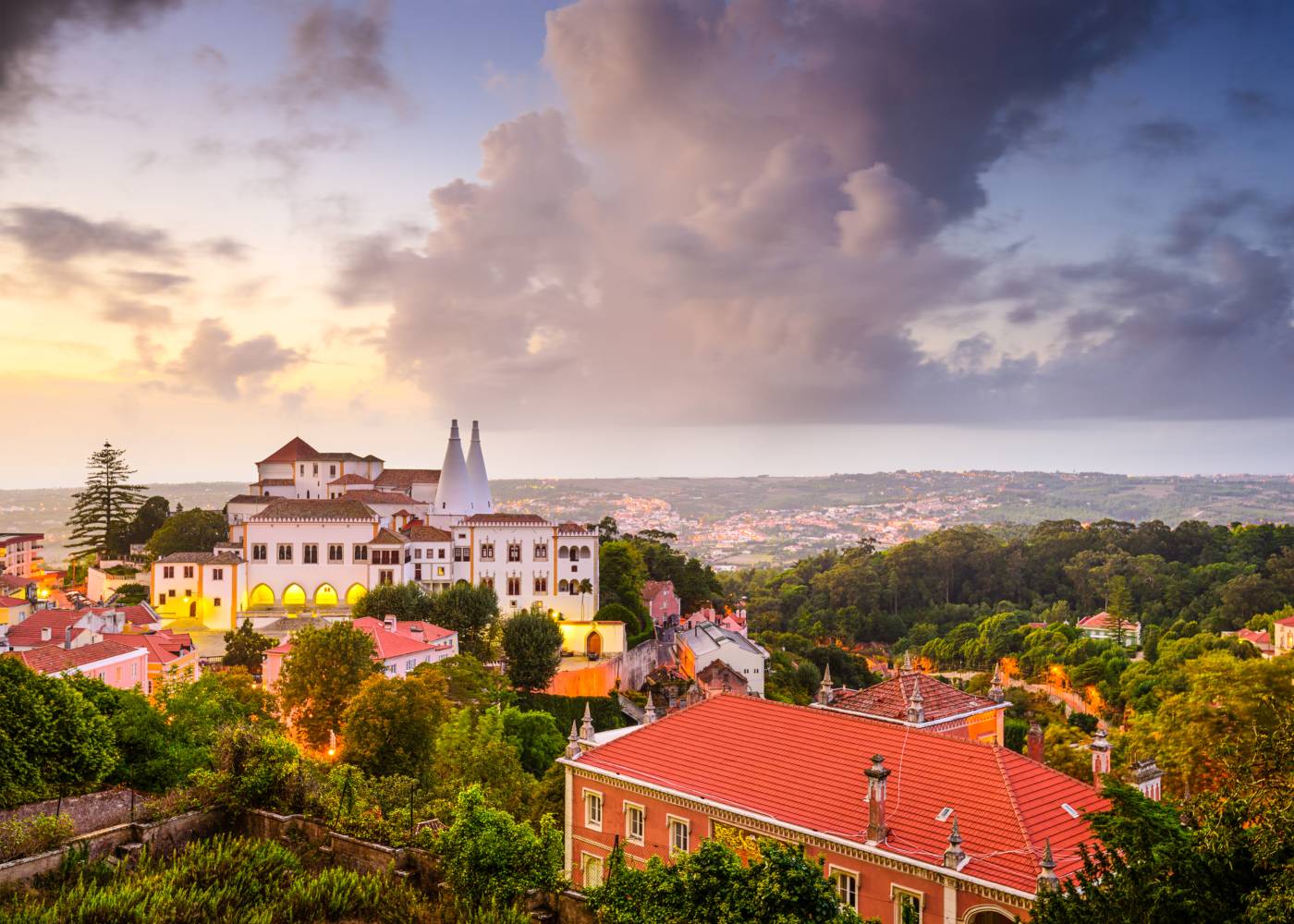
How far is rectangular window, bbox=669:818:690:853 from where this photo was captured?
51.4 feet

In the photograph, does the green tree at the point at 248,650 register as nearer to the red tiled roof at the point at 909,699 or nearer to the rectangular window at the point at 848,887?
the red tiled roof at the point at 909,699

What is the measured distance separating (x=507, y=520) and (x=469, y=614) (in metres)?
6.45

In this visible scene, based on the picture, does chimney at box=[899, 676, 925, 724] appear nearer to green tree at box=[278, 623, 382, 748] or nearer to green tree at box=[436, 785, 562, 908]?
green tree at box=[436, 785, 562, 908]

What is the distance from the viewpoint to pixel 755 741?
1647 cm

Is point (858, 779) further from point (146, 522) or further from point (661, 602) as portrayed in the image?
point (146, 522)

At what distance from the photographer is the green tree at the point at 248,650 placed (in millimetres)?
33750

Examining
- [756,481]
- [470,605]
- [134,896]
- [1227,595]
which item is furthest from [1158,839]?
[756,481]

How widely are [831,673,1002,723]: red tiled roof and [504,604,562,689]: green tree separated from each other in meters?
17.5

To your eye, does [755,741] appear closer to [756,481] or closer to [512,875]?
[512,875]

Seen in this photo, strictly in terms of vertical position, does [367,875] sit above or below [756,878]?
below

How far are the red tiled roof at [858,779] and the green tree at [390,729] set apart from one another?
5.98 m

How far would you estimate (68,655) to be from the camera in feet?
87.5

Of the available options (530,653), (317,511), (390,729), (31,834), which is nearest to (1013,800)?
(31,834)

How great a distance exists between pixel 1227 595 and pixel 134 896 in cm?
6518
